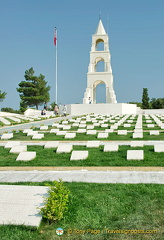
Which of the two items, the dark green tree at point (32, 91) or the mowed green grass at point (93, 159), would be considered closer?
the mowed green grass at point (93, 159)

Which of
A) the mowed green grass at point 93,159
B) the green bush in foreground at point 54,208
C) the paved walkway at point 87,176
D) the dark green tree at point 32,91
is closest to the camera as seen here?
the green bush in foreground at point 54,208

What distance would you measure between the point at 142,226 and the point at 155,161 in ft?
15.2

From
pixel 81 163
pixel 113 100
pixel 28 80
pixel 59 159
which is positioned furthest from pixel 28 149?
pixel 28 80

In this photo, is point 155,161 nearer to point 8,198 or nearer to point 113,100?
point 8,198

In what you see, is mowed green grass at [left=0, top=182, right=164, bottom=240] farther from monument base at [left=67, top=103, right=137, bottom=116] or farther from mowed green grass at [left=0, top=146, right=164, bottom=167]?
monument base at [left=67, top=103, right=137, bottom=116]

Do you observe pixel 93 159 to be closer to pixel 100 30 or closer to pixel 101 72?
pixel 101 72

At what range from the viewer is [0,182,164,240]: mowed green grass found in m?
3.95

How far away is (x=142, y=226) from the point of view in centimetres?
413

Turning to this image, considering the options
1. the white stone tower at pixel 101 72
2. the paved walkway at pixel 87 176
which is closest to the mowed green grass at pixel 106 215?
the paved walkway at pixel 87 176

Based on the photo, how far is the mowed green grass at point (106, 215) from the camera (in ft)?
13.0

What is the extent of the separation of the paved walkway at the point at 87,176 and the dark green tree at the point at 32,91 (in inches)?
2140

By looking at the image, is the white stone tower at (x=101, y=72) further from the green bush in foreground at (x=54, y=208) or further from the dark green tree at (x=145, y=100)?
the green bush in foreground at (x=54, y=208)

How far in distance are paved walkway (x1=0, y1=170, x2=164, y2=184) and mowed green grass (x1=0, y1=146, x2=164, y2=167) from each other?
663 mm

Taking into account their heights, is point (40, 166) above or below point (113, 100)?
below
